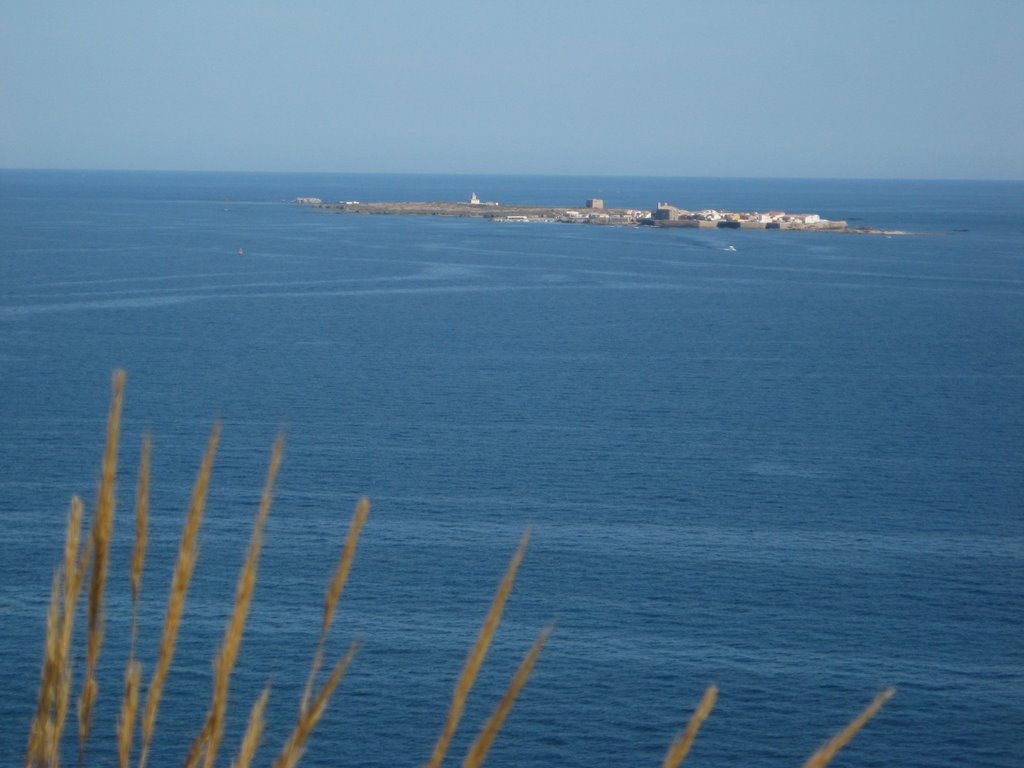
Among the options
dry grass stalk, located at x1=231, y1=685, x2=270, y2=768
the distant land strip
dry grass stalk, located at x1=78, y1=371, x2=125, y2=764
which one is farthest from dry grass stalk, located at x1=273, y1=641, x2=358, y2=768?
the distant land strip

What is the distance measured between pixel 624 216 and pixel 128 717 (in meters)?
132

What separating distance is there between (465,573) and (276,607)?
3.92 metres

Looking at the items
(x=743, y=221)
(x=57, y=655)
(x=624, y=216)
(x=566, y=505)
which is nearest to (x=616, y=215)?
(x=624, y=216)

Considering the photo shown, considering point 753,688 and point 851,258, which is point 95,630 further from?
point 851,258

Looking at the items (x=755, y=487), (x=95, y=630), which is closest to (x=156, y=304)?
(x=755, y=487)

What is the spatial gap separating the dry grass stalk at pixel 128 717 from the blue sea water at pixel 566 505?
0.70m

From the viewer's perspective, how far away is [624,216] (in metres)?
132

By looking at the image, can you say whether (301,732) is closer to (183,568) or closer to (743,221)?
(183,568)

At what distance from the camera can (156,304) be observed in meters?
59.2

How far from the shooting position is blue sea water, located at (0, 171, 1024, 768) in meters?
20.2

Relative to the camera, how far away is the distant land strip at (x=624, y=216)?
119m

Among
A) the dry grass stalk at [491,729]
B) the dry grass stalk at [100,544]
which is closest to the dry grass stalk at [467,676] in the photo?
the dry grass stalk at [491,729]

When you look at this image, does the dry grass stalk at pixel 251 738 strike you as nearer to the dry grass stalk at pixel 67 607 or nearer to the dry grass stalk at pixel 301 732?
the dry grass stalk at pixel 301 732

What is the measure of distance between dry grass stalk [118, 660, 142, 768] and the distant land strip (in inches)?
4562
